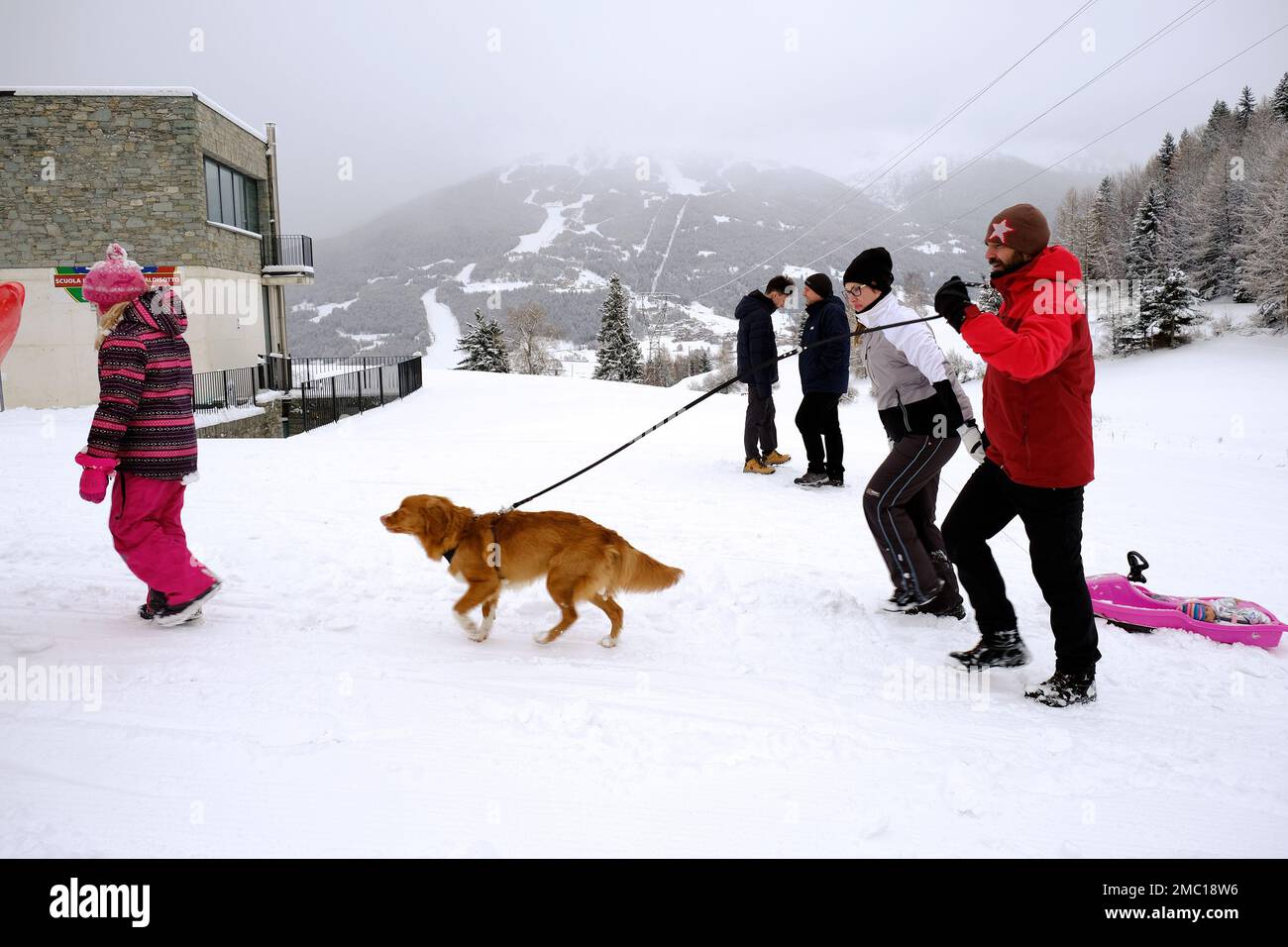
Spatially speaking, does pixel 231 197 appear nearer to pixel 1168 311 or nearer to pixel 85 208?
pixel 85 208

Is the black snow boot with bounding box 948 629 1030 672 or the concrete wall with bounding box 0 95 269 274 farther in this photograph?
the concrete wall with bounding box 0 95 269 274

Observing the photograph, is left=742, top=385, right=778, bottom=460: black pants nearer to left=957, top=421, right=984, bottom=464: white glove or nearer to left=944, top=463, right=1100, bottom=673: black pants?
left=957, top=421, right=984, bottom=464: white glove

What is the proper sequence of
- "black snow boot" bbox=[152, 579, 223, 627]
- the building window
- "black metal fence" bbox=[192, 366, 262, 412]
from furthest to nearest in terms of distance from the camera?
the building window → "black metal fence" bbox=[192, 366, 262, 412] → "black snow boot" bbox=[152, 579, 223, 627]

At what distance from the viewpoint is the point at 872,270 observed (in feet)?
16.4

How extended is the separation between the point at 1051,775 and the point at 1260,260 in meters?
47.0

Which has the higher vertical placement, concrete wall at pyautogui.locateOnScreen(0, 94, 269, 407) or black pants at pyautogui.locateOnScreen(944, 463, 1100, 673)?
concrete wall at pyautogui.locateOnScreen(0, 94, 269, 407)

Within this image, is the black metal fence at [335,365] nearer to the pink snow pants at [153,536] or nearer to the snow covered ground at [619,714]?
the snow covered ground at [619,714]

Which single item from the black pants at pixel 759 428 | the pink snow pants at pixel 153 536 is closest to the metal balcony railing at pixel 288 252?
the black pants at pixel 759 428

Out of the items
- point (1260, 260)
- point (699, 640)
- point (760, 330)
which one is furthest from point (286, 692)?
point (1260, 260)

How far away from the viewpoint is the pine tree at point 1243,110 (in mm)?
62569

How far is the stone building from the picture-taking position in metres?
20.4

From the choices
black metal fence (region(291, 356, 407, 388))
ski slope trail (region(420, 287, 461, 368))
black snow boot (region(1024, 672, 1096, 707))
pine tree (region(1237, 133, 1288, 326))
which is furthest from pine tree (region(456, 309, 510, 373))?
black snow boot (region(1024, 672, 1096, 707))

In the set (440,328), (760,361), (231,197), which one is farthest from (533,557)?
(440,328)

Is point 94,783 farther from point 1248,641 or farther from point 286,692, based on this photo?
point 1248,641
